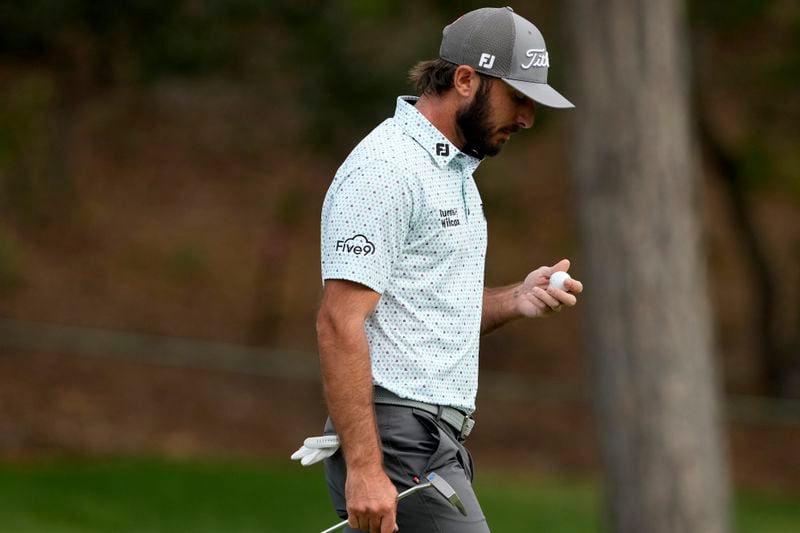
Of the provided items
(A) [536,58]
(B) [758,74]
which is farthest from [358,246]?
(B) [758,74]

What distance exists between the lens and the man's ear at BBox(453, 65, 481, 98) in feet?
12.8

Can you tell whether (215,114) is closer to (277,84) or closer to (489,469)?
(277,84)

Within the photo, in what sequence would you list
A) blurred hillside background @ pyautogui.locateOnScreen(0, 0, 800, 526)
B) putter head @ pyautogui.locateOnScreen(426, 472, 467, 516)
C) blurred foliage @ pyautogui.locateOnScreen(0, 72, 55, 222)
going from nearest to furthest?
putter head @ pyautogui.locateOnScreen(426, 472, 467, 516) → blurred foliage @ pyautogui.locateOnScreen(0, 72, 55, 222) → blurred hillside background @ pyautogui.locateOnScreen(0, 0, 800, 526)

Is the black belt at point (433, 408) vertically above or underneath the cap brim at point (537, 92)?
underneath

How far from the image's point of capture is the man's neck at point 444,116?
393 centimetres

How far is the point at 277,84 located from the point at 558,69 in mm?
3178

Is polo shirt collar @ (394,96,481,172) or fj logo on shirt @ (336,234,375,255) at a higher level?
polo shirt collar @ (394,96,481,172)

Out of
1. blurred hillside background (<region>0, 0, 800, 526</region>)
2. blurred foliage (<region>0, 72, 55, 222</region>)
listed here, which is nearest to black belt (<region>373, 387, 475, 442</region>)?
blurred hillside background (<region>0, 0, 800, 526</region>)

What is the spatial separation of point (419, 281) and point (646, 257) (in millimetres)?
5989

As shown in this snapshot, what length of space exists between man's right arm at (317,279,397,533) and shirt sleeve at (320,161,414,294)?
4 cm

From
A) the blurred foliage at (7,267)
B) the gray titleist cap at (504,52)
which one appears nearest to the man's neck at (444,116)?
the gray titleist cap at (504,52)

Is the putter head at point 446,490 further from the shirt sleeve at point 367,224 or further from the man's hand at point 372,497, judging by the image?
the shirt sleeve at point 367,224

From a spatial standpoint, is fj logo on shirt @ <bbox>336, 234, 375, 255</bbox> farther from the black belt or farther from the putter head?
the putter head

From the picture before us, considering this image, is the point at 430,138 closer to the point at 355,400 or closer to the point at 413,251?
the point at 413,251
